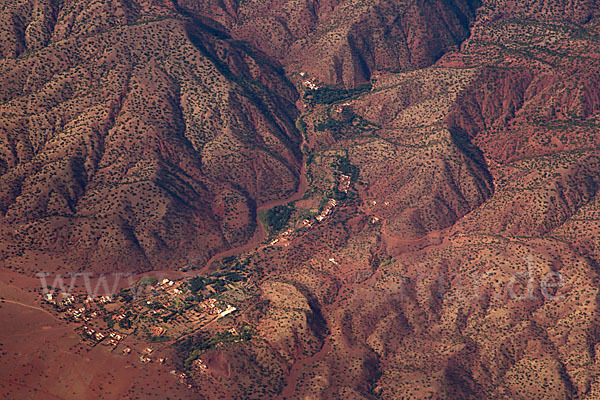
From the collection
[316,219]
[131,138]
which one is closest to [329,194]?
[316,219]

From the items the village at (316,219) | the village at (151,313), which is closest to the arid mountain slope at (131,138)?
the village at (151,313)

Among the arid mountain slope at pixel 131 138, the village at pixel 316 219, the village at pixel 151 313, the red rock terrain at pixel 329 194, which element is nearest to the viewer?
the red rock terrain at pixel 329 194

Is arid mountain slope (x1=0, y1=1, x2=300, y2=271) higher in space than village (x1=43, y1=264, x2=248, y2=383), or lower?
higher

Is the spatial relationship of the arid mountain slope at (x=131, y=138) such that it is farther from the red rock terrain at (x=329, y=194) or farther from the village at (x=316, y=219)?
the village at (x=316, y=219)

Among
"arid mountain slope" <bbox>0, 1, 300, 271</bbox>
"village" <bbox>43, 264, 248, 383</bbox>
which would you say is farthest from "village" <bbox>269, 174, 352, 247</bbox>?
"village" <bbox>43, 264, 248, 383</bbox>

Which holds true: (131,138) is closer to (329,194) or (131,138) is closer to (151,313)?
(151,313)

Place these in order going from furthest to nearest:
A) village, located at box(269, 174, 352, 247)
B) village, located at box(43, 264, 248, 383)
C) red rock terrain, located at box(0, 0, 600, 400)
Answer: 1. village, located at box(269, 174, 352, 247)
2. village, located at box(43, 264, 248, 383)
3. red rock terrain, located at box(0, 0, 600, 400)

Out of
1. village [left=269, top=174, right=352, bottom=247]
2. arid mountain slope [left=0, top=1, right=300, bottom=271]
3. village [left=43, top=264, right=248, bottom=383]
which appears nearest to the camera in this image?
village [left=43, top=264, right=248, bottom=383]

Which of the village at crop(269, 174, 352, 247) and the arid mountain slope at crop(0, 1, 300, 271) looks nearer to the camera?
the arid mountain slope at crop(0, 1, 300, 271)

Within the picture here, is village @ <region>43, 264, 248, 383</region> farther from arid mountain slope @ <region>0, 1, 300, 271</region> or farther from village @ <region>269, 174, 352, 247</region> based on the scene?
village @ <region>269, 174, 352, 247</region>
